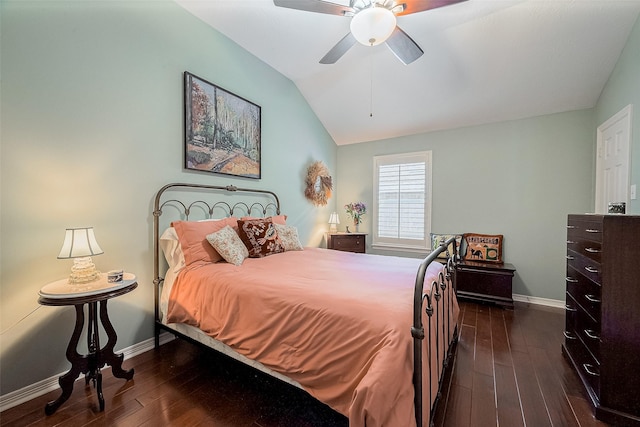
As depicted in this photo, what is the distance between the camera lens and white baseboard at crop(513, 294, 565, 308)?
3.32 meters

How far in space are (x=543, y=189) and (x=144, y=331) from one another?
4851 millimetres

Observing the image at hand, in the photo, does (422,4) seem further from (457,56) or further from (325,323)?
(325,323)

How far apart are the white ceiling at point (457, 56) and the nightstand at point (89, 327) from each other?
105 inches

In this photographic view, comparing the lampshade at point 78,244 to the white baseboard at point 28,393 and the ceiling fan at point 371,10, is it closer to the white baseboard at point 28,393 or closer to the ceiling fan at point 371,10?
the white baseboard at point 28,393

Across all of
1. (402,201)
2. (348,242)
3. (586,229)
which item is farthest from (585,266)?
(348,242)

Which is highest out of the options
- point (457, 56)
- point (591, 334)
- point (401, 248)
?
point (457, 56)

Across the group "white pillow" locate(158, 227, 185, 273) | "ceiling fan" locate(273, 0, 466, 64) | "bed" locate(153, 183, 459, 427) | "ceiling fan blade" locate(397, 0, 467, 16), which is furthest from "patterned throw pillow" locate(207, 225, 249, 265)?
"ceiling fan blade" locate(397, 0, 467, 16)

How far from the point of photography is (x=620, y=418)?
1484 millimetres

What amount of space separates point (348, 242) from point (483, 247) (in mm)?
1973

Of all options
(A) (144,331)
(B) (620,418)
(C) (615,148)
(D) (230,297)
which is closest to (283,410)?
(D) (230,297)

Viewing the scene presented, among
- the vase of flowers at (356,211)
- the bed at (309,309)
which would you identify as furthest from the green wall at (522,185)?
the bed at (309,309)

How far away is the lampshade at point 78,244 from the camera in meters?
1.62

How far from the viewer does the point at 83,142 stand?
1.95 meters

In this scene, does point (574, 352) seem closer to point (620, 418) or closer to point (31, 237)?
point (620, 418)
